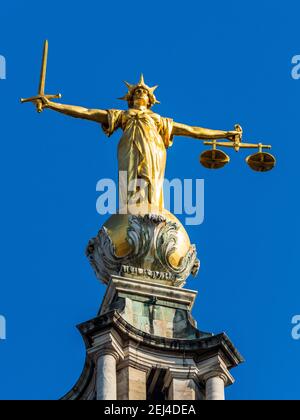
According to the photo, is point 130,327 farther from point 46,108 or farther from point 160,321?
point 46,108

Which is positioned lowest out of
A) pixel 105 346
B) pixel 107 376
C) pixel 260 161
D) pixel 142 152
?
pixel 107 376

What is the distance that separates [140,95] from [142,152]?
2900 millimetres

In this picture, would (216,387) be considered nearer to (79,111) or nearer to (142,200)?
(142,200)

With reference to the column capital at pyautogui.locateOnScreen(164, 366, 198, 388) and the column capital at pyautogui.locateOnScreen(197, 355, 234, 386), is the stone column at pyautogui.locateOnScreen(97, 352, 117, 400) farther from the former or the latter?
the column capital at pyautogui.locateOnScreen(197, 355, 234, 386)

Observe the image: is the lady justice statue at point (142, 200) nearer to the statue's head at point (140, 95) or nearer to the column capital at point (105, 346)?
the statue's head at point (140, 95)

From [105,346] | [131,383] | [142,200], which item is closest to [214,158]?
[142,200]

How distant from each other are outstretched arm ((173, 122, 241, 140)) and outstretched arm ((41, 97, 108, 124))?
2.21 metres

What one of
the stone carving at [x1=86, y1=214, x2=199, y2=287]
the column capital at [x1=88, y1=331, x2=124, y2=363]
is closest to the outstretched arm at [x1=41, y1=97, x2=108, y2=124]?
the stone carving at [x1=86, y1=214, x2=199, y2=287]

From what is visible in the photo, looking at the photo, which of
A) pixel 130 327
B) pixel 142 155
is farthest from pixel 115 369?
pixel 142 155

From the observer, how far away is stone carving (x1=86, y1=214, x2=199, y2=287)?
321ft

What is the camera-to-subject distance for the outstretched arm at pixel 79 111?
101m

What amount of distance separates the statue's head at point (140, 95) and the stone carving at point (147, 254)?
518 centimetres

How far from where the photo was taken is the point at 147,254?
321 feet

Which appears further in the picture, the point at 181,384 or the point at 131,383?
the point at 181,384
